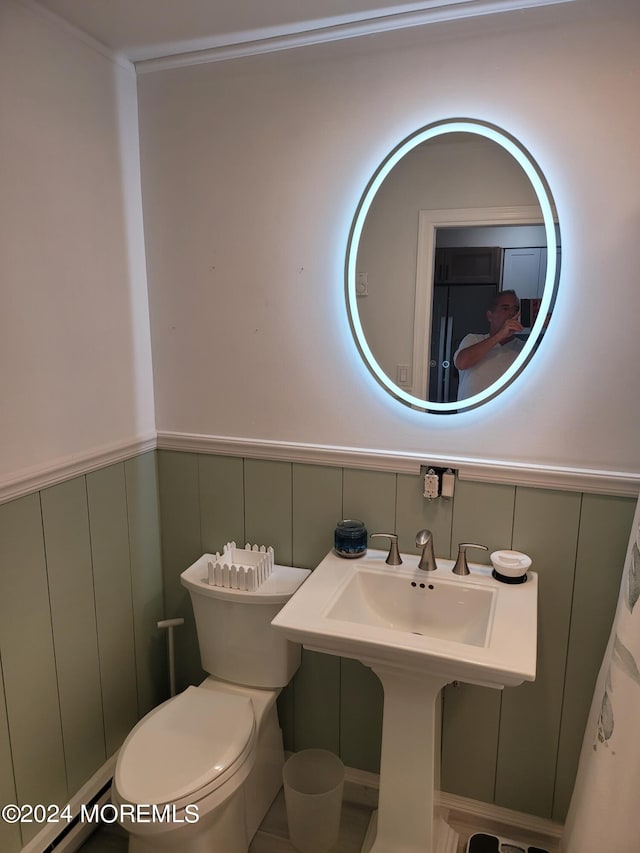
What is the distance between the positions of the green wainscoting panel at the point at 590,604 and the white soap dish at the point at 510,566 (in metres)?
0.16

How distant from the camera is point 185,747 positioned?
5.02 feet

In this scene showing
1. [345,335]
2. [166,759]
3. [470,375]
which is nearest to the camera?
[166,759]

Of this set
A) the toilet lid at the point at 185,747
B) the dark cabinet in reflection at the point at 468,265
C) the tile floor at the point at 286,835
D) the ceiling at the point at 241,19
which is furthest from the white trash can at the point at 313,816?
the ceiling at the point at 241,19

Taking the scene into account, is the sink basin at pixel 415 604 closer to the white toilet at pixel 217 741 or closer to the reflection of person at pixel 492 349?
the white toilet at pixel 217 741

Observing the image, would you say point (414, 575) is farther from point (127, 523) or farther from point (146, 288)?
point (146, 288)

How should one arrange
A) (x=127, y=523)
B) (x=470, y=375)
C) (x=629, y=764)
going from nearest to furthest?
(x=629, y=764), (x=470, y=375), (x=127, y=523)

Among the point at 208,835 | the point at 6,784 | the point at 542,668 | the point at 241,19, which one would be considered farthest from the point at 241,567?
the point at 241,19

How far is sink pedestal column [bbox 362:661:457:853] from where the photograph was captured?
4.77 feet

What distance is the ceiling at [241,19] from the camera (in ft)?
4.76

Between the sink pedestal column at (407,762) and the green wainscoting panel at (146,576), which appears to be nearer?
the sink pedestal column at (407,762)

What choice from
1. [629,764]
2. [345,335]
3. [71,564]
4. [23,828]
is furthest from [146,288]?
[629,764]

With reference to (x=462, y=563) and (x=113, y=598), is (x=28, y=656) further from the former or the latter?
(x=462, y=563)

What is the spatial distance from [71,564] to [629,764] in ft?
4.79

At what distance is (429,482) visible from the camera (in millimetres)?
1676
